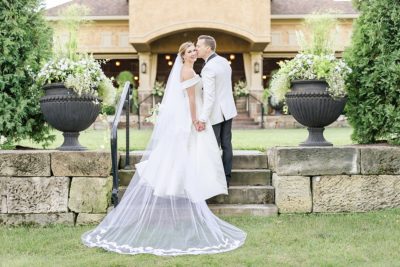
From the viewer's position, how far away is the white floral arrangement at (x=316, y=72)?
622 cm

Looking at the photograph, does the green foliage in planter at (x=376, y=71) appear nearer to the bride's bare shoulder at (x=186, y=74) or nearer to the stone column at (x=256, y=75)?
the bride's bare shoulder at (x=186, y=74)

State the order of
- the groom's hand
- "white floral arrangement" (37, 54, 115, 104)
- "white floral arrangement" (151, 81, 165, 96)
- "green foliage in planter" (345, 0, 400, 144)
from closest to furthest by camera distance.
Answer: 1. the groom's hand
2. "white floral arrangement" (37, 54, 115, 104)
3. "green foliage in planter" (345, 0, 400, 144)
4. "white floral arrangement" (151, 81, 165, 96)

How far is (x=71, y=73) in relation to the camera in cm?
636

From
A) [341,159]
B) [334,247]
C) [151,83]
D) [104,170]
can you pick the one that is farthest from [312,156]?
[151,83]

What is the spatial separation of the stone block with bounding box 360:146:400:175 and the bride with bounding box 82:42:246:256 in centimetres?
163

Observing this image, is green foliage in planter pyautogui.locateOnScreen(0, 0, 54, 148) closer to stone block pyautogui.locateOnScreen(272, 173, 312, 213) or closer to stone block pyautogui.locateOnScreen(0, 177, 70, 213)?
stone block pyautogui.locateOnScreen(0, 177, 70, 213)

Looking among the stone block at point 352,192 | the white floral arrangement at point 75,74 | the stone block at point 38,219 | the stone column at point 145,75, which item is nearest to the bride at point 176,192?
the stone block at point 38,219

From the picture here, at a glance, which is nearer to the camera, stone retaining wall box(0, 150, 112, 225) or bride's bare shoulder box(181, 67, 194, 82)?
stone retaining wall box(0, 150, 112, 225)

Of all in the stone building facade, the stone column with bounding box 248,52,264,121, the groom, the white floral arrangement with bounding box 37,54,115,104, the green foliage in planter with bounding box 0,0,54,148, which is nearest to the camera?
the groom

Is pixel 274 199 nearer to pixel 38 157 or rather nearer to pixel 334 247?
pixel 334 247

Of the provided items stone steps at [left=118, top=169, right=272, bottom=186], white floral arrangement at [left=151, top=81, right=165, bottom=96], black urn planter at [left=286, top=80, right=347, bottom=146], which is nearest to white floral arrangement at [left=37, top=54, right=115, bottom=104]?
stone steps at [left=118, top=169, right=272, bottom=186]

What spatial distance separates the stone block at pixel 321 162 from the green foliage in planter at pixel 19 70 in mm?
3217

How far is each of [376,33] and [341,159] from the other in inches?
67.3

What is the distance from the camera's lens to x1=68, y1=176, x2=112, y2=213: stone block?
5906 mm
